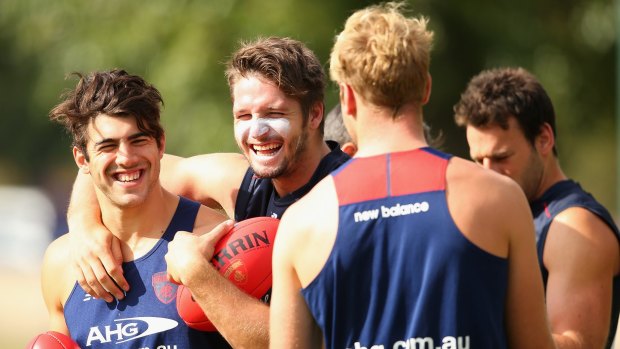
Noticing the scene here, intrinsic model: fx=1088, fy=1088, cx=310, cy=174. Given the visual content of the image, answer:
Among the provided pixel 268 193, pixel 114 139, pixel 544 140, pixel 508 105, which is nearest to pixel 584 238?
pixel 544 140

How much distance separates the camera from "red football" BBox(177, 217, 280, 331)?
15.3 ft

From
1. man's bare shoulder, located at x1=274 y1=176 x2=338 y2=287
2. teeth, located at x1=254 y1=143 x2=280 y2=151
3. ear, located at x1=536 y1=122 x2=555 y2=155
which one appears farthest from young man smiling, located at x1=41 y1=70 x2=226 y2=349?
ear, located at x1=536 y1=122 x2=555 y2=155

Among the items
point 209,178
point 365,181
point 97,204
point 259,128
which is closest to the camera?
point 365,181

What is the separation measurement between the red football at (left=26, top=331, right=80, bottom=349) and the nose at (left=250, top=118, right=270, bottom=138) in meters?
1.30

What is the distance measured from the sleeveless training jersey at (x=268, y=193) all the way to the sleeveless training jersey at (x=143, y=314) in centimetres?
34

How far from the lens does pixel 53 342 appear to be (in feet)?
16.7

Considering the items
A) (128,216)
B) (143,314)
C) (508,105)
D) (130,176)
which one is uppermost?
(508,105)

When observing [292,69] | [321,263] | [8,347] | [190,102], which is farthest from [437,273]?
[190,102]

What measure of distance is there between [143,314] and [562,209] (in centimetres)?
229

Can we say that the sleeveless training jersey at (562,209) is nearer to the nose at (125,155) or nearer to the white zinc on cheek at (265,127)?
the white zinc on cheek at (265,127)

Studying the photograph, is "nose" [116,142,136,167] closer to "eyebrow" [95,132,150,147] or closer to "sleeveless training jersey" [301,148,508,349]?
"eyebrow" [95,132,150,147]

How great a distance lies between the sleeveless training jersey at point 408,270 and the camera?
12.8ft

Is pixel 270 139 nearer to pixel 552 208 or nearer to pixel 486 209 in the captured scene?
pixel 486 209

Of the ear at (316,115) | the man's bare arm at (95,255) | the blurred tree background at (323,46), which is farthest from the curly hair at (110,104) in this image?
the blurred tree background at (323,46)
